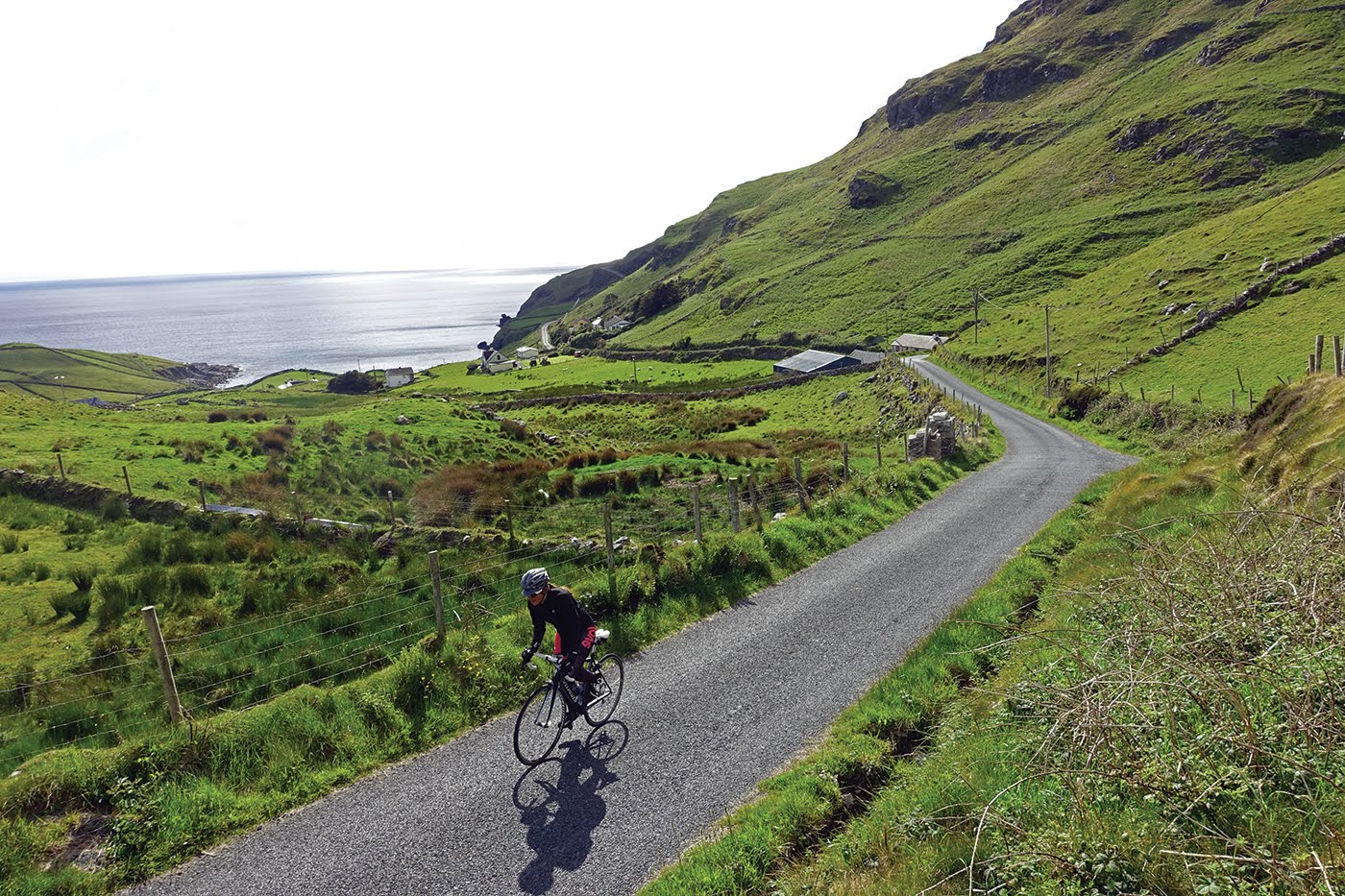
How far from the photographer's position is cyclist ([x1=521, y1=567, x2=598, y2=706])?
30.0 feet

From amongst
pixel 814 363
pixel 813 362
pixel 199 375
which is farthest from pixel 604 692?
pixel 199 375

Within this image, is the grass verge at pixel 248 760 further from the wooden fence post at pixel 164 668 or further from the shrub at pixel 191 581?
the shrub at pixel 191 581

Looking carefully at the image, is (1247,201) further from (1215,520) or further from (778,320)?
(1215,520)

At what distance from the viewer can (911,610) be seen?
13008 mm

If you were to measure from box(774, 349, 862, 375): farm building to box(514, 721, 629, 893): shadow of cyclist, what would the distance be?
86.5 meters

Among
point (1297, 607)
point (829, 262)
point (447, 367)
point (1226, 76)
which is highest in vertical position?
point (1226, 76)

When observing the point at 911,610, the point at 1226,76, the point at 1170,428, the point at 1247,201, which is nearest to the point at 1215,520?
the point at 911,610

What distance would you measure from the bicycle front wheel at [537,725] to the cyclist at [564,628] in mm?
383

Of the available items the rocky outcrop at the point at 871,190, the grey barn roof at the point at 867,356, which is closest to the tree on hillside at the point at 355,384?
the grey barn roof at the point at 867,356

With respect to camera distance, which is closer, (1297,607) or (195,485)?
(1297,607)

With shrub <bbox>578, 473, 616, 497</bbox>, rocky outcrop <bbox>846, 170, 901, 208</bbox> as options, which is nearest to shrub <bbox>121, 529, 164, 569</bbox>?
shrub <bbox>578, 473, 616, 497</bbox>

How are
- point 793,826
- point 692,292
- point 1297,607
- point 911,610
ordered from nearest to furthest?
point 1297,607 < point 793,826 < point 911,610 < point 692,292

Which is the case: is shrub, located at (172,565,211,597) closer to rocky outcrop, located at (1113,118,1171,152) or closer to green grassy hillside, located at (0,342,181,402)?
green grassy hillside, located at (0,342,181,402)

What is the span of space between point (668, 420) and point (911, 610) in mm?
53670
